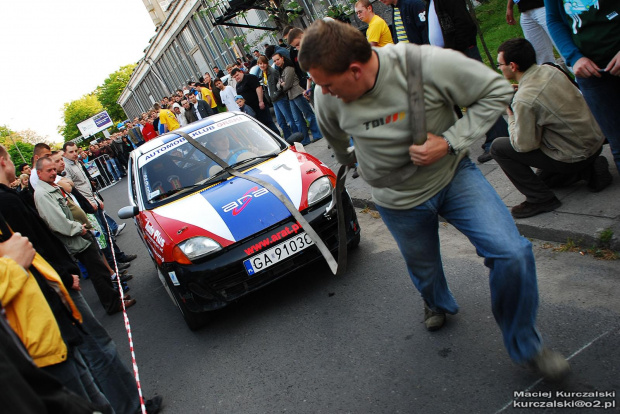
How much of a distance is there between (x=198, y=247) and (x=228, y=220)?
13.7 inches

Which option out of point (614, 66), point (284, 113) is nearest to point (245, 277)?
point (614, 66)

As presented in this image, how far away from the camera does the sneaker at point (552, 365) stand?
8.42 feet

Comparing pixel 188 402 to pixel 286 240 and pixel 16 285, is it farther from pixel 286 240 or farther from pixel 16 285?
pixel 16 285

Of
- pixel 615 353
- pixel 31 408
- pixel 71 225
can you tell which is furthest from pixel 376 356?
pixel 71 225

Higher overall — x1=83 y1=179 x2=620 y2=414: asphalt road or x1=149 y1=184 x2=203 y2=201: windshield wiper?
x1=149 y1=184 x2=203 y2=201: windshield wiper

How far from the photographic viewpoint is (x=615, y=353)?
2732 mm

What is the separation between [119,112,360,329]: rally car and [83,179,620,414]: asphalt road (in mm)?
365

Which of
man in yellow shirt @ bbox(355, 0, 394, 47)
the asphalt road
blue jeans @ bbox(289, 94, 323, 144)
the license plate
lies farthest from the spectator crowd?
blue jeans @ bbox(289, 94, 323, 144)

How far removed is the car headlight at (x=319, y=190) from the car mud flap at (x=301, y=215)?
0.24 m

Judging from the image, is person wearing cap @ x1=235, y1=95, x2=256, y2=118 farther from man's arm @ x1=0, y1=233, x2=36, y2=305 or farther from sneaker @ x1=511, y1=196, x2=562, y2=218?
man's arm @ x1=0, y1=233, x2=36, y2=305

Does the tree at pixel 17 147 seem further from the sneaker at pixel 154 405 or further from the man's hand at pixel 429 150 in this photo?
the man's hand at pixel 429 150

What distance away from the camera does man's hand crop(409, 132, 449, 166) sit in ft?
8.16

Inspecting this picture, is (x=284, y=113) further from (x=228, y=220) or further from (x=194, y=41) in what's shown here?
(x=194, y=41)

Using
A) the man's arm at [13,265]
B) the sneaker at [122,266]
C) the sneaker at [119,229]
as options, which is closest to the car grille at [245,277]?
the man's arm at [13,265]
